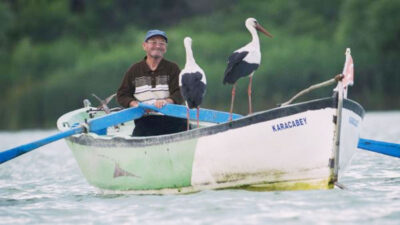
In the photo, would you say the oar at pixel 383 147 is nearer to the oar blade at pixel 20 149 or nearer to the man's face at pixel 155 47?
the man's face at pixel 155 47

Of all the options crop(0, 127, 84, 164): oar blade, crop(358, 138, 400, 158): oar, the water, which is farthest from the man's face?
crop(358, 138, 400, 158): oar

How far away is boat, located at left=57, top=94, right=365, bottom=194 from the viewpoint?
8.41 meters

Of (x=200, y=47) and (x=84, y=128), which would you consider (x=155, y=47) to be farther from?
(x=200, y=47)

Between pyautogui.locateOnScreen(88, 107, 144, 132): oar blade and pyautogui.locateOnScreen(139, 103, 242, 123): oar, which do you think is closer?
pyautogui.locateOnScreen(139, 103, 242, 123): oar

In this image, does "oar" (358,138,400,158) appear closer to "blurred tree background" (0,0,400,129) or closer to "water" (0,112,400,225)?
"water" (0,112,400,225)

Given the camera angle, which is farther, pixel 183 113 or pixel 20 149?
pixel 20 149

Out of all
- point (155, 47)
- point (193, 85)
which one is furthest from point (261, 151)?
point (155, 47)

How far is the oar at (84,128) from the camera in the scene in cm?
980

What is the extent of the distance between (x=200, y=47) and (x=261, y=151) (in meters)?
24.7

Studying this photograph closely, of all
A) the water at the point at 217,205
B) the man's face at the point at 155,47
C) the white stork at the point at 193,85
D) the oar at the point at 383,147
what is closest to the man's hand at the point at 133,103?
the man's face at the point at 155,47

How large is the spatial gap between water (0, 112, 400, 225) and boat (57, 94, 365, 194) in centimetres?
14

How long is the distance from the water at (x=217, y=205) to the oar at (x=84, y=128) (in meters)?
0.53

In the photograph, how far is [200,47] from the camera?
1303 inches

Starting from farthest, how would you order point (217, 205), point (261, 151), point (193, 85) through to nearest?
point (193, 85)
point (261, 151)
point (217, 205)
